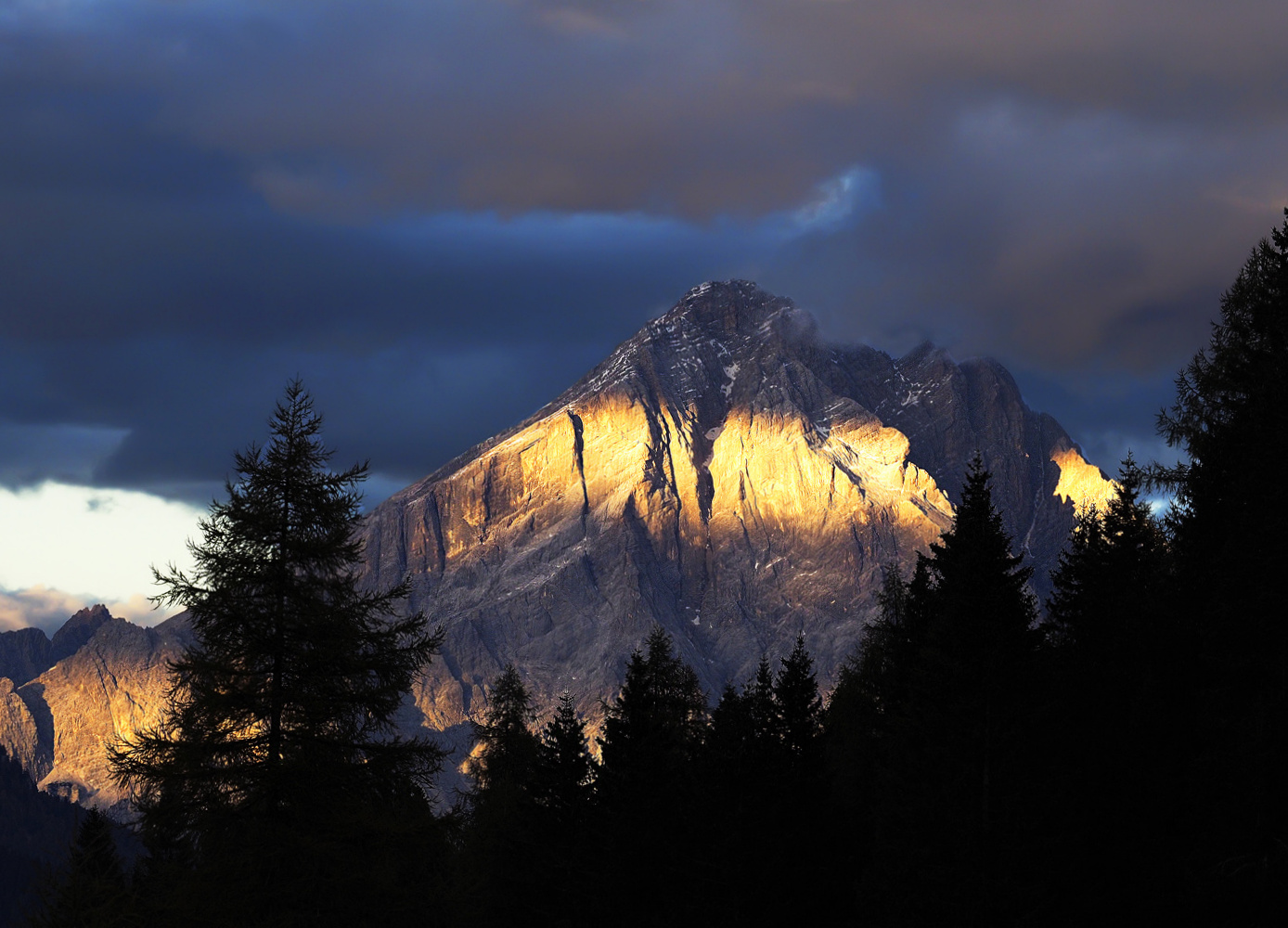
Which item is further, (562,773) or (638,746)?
(562,773)

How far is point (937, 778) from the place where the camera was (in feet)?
110

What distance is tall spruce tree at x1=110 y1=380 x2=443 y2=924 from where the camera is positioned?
25.2 metres

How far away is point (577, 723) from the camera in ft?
178

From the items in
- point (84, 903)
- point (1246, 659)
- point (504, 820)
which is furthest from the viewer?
point (504, 820)

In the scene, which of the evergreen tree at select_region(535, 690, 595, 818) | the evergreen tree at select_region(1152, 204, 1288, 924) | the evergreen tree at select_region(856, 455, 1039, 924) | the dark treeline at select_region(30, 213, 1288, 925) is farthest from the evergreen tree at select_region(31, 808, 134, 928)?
the evergreen tree at select_region(1152, 204, 1288, 924)

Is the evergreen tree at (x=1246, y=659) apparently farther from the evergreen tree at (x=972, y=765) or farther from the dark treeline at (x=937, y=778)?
the evergreen tree at (x=972, y=765)

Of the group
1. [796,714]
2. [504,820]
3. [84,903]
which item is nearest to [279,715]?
[84,903]

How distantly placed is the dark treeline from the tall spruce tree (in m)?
0.08

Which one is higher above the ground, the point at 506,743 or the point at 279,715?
the point at 506,743

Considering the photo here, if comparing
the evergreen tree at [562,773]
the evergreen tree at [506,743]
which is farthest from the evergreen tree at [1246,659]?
the evergreen tree at [506,743]

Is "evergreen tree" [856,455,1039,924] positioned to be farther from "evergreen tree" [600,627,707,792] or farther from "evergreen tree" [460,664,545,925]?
"evergreen tree" [460,664,545,925]

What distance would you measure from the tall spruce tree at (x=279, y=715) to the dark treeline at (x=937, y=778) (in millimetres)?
82

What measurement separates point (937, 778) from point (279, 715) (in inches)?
637

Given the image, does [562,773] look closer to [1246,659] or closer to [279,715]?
[279,715]
